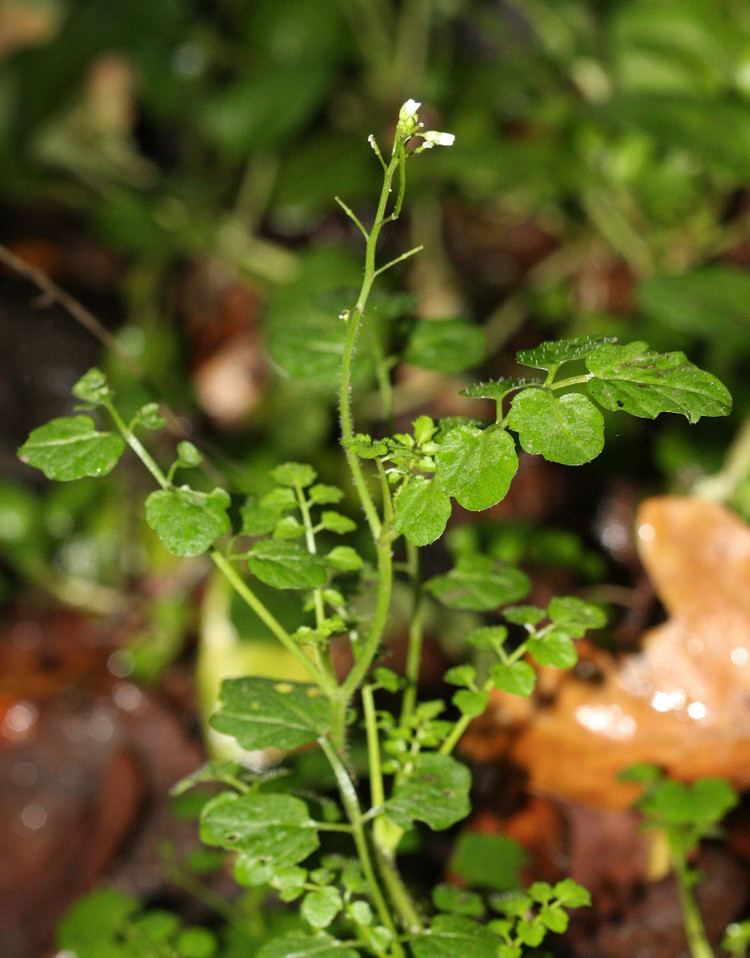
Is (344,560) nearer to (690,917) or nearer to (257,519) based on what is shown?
(257,519)

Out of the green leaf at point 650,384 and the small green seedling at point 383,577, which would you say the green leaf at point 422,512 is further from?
the green leaf at point 650,384

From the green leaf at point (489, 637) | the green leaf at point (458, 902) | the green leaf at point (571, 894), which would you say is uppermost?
the green leaf at point (489, 637)

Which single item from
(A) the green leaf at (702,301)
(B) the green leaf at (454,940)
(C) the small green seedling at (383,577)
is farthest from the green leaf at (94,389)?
(A) the green leaf at (702,301)

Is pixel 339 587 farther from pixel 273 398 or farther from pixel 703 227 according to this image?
pixel 703 227

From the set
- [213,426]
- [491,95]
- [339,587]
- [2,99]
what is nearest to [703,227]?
[491,95]

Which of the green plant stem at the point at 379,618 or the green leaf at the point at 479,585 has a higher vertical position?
the green plant stem at the point at 379,618

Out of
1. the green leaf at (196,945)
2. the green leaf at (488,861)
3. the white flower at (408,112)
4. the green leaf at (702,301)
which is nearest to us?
the white flower at (408,112)

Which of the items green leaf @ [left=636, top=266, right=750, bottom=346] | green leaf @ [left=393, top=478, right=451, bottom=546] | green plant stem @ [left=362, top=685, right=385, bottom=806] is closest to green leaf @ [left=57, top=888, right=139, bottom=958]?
green plant stem @ [left=362, top=685, right=385, bottom=806]
